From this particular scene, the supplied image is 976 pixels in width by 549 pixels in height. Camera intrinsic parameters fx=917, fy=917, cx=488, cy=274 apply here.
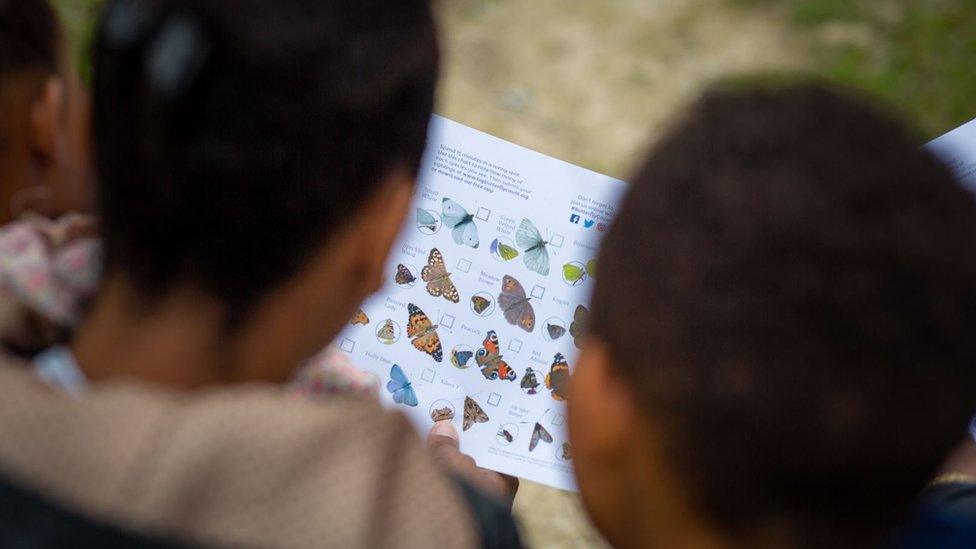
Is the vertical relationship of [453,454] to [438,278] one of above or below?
below

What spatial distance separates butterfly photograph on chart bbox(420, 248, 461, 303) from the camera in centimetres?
101

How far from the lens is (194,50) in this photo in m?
0.56

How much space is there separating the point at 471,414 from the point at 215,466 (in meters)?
0.47

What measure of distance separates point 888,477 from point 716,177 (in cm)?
22

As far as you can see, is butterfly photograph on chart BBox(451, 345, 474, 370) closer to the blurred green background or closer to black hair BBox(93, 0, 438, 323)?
black hair BBox(93, 0, 438, 323)

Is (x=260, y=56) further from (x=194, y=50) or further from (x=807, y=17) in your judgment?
(x=807, y=17)

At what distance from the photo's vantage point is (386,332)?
1010 mm

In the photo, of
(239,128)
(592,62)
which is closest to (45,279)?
(239,128)

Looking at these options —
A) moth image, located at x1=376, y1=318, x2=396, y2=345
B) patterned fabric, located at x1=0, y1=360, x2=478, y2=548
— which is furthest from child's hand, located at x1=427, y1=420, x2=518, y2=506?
patterned fabric, located at x1=0, y1=360, x2=478, y2=548

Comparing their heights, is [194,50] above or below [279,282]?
above

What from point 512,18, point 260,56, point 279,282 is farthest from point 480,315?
point 512,18

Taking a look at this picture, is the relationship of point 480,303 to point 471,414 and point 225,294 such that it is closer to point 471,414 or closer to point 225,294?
point 471,414

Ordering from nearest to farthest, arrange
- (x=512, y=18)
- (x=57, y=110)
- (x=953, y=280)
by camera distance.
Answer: (x=953, y=280) → (x=57, y=110) → (x=512, y=18)

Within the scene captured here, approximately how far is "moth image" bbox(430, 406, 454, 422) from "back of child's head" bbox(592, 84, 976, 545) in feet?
1.40
